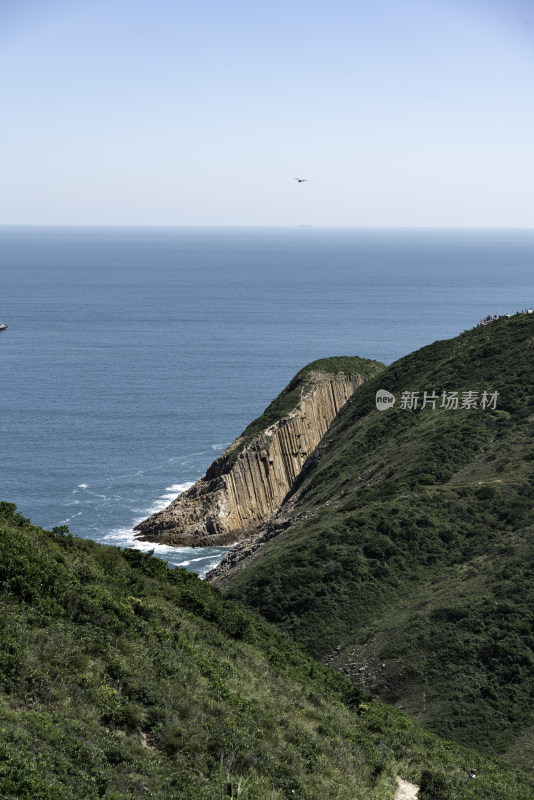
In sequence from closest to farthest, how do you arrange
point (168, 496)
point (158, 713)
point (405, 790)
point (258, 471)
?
point (158, 713) < point (405, 790) < point (258, 471) < point (168, 496)

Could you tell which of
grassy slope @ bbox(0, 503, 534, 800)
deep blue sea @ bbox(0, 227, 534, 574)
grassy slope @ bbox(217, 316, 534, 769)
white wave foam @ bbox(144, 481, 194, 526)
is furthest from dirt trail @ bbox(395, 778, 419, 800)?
white wave foam @ bbox(144, 481, 194, 526)

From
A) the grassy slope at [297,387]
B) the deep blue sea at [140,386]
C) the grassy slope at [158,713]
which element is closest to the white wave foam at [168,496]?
the deep blue sea at [140,386]

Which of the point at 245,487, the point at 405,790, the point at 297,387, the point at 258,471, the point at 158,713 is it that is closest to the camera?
the point at 158,713

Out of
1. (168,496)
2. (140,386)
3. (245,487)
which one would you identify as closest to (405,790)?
(245,487)

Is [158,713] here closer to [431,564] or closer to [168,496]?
[431,564]

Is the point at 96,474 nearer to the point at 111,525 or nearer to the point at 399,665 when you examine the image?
the point at 111,525

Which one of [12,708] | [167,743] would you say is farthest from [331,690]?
[12,708]
